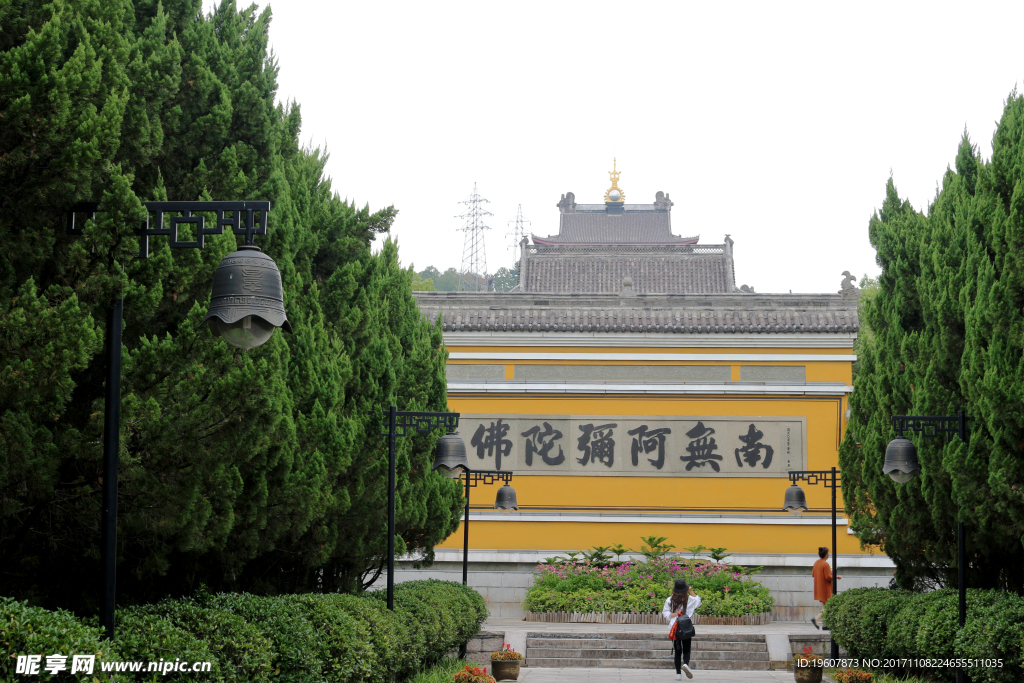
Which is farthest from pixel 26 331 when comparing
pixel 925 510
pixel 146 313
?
pixel 925 510

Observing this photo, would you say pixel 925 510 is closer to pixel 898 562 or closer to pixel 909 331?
pixel 898 562

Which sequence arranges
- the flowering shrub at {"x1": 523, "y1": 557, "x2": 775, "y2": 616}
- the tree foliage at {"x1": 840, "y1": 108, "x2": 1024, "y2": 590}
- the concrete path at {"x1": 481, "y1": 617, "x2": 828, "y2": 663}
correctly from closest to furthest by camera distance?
the tree foliage at {"x1": 840, "y1": 108, "x2": 1024, "y2": 590}, the concrete path at {"x1": 481, "y1": 617, "x2": 828, "y2": 663}, the flowering shrub at {"x1": 523, "y1": 557, "x2": 775, "y2": 616}

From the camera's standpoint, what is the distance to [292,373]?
753cm

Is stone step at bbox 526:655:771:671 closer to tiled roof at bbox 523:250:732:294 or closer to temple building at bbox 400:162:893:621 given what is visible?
temple building at bbox 400:162:893:621

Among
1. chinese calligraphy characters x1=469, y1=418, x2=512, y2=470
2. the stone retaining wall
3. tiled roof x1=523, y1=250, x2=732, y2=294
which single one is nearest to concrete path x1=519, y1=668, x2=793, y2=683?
the stone retaining wall

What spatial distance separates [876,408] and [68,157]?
8.78 m

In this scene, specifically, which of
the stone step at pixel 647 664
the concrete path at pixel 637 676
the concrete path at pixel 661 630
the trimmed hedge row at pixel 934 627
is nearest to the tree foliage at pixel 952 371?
the trimmed hedge row at pixel 934 627

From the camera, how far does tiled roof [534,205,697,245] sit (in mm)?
34188

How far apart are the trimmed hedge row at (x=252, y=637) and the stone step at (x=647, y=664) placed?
371 cm

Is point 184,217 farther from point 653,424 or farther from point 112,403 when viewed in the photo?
point 653,424

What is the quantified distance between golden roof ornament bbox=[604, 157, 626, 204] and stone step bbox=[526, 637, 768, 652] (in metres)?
23.3

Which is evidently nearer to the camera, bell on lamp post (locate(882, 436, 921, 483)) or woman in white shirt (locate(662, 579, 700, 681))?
bell on lamp post (locate(882, 436, 921, 483))

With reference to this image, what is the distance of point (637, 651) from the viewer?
1338 cm

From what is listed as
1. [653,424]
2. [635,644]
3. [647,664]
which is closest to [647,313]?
[653,424]
